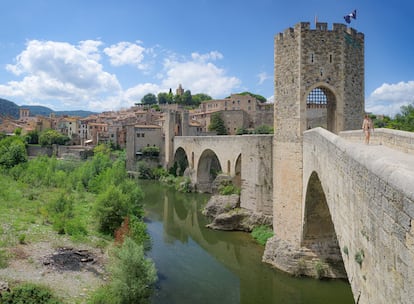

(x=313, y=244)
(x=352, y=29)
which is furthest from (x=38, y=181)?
(x=352, y=29)

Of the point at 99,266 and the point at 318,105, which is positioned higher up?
Answer: the point at 318,105

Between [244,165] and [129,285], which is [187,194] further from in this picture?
[129,285]

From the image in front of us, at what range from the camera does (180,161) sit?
39906 mm

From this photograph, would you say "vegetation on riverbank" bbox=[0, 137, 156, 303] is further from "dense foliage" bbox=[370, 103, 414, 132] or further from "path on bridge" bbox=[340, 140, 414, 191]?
"dense foliage" bbox=[370, 103, 414, 132]

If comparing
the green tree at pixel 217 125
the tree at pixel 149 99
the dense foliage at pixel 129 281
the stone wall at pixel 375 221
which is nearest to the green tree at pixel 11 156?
the green tree at pixel 217 125

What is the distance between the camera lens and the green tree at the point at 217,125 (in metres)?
53.0

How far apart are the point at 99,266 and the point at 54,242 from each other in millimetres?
3176

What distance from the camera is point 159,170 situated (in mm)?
40062

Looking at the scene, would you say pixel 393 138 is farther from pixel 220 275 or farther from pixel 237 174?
pixel 237 174

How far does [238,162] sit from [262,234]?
819 cm

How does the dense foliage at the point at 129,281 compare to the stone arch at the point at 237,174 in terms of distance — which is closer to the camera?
the dense foliage at the point at 129,281

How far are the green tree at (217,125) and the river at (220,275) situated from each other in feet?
110

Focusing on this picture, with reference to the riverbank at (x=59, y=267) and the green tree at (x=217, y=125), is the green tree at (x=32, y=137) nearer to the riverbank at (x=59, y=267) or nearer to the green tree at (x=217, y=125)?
the green tree at (x=217, y=125)

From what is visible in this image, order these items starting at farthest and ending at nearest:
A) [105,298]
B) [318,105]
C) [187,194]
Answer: [187,194]
[318,105]
[105,298]
